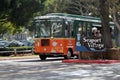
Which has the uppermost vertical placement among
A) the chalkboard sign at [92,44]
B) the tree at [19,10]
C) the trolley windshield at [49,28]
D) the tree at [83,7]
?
the tree at [83,7]

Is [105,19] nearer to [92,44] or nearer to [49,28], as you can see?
[92,44]

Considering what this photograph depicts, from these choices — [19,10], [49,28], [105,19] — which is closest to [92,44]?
[105,19]

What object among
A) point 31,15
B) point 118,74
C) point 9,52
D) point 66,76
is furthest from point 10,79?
point 31,15

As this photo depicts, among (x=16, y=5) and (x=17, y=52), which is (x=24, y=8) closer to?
(x=16, y=5)

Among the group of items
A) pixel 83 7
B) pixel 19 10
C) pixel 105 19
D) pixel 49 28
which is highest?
pixel 83 7

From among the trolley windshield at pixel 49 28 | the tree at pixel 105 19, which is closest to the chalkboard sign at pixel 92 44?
the tree at pixel 105 19

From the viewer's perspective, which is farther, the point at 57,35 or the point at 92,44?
the point at 57,35

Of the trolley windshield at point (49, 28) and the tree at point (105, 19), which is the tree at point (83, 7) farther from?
the tree at point (105, 19)

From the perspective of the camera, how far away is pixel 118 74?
56.2ft

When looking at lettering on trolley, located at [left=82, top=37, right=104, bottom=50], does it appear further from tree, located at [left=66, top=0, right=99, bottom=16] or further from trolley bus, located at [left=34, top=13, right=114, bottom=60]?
tree, located at [left=66, top=0, right=99, bottom=16]

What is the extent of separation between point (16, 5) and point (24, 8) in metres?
2.04

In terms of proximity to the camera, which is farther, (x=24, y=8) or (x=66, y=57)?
(x=24, y=8)

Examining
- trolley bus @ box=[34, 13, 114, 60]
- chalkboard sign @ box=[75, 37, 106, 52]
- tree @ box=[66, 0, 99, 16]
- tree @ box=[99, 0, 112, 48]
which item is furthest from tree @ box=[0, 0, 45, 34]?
tree @ box=[99, 0, 112, 48]

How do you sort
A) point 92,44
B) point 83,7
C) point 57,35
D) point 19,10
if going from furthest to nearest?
point 83,7, point 19,10, point 57,35, point 92,44
